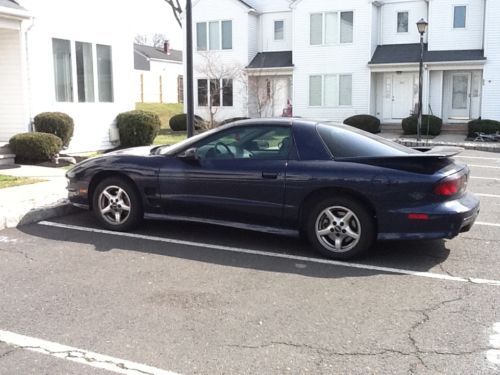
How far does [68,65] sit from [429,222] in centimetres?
1143

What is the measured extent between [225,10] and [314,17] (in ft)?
16.5

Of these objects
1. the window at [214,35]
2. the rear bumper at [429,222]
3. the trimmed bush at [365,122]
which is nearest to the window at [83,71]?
the rear bumper at [429,222]

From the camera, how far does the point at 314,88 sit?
1141 inches

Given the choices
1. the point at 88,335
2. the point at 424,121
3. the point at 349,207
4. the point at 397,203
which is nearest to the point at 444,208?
the point at 397,203

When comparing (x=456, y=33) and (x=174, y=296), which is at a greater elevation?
(x=456, y=33)

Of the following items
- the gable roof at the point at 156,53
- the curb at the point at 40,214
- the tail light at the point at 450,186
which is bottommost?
the curb at the point at 40,214

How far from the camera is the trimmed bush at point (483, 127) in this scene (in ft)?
77.4

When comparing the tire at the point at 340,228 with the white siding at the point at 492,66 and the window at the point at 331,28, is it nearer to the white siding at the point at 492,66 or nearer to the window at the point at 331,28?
the white siding at the point at 492,66

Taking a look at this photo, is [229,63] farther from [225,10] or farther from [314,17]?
[314,17]

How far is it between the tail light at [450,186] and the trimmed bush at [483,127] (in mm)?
19307

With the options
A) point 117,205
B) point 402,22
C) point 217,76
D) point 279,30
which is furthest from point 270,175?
point 279,30

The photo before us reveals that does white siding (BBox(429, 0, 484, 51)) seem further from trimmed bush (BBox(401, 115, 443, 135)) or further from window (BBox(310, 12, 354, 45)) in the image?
trimmed bush (BBox(401, 115, 443, 135))

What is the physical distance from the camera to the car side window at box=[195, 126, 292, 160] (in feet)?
21.0

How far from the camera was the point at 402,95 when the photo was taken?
2812 cm
